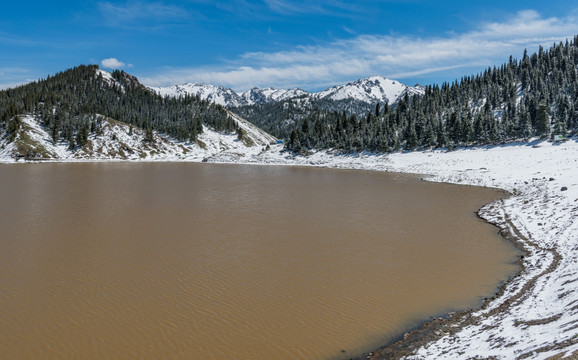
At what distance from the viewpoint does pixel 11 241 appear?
23.0 m

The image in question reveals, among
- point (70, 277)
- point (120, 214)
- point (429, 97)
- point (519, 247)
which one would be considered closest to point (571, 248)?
point (519, 247)

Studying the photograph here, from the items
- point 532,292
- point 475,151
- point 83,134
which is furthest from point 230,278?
point 83,134

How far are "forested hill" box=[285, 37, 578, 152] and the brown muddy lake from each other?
262 feet

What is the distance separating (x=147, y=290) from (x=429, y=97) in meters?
173

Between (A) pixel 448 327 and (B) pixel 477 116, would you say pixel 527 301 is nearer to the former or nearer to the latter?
(A) pixel 448 327

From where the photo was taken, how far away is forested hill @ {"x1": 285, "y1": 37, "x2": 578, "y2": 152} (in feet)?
326

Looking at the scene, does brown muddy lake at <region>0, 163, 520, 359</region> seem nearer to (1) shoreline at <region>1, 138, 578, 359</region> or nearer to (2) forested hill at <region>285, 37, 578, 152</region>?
(1) shoreline at <region>1, 138, 578, 359</region>

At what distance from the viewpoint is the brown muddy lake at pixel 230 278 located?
39.8 feet

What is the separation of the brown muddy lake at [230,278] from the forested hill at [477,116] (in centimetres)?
7984

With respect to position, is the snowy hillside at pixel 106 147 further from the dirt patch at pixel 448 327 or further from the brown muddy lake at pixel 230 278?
the dirt patch at pixel 448 327

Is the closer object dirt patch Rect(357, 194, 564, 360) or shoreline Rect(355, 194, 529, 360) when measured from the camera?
dirt patch Rect(357, 194, 564, 360)

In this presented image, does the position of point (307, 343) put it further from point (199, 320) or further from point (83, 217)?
point (83, 217)

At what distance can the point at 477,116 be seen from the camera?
11056 cm

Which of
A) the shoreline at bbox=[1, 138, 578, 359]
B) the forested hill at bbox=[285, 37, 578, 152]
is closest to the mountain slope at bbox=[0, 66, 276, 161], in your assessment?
the forested hill at bbox=[285, 37, 578, 152]
